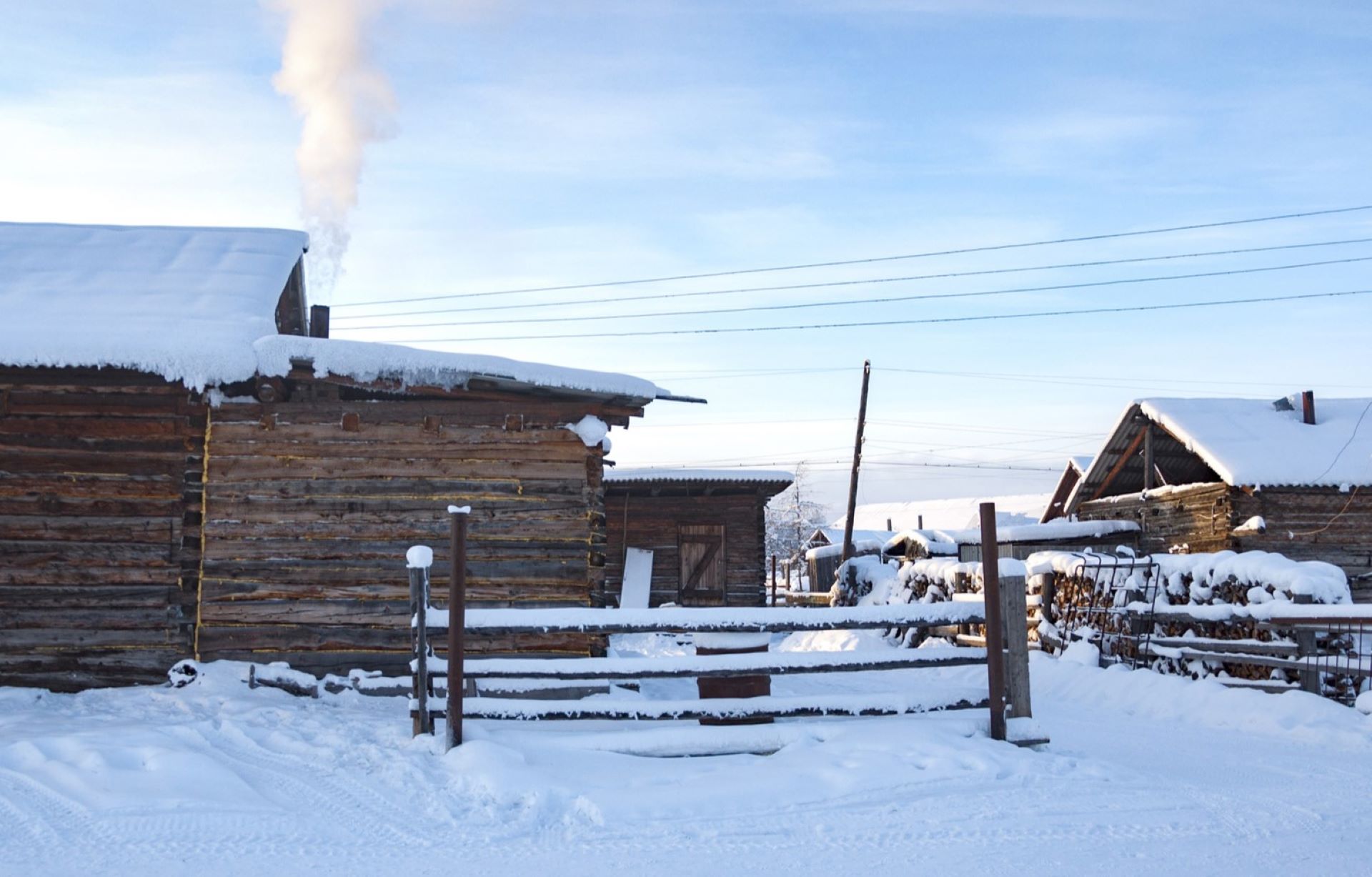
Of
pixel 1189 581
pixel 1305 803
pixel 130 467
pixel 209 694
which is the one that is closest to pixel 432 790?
pixel 209 694

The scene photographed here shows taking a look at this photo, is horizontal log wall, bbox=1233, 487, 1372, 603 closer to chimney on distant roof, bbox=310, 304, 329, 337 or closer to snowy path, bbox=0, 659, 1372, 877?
snowy path, bbox=0, 659, 1372, 877

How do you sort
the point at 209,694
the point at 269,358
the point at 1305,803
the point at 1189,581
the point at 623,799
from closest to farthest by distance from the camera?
1. the point at 623,799
2. the point at 1305,803
3. the point at 209,694
4. the point at 269,358
5. the point at 1189,581

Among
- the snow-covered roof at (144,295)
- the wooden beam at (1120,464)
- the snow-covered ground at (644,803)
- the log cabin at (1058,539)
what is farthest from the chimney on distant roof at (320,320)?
the wooden beam at (1120,464)

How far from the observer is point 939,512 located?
93688 mm

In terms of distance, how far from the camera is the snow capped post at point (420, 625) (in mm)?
7238

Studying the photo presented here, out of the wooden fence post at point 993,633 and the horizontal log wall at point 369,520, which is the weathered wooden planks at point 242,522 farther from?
the wooden fence post at point 993,633

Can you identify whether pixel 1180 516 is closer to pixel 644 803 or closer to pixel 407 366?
pixel 407 366

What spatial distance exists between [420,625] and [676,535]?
58.7 ft

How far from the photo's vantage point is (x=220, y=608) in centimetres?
1104

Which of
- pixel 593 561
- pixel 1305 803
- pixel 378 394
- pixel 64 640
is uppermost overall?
pixel 378 394

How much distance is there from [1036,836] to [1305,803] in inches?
86.4

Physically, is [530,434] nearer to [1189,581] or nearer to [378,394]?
[378,394]

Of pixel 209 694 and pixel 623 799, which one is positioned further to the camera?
pixel 209 694

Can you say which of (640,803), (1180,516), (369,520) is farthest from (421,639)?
(1180,516)
